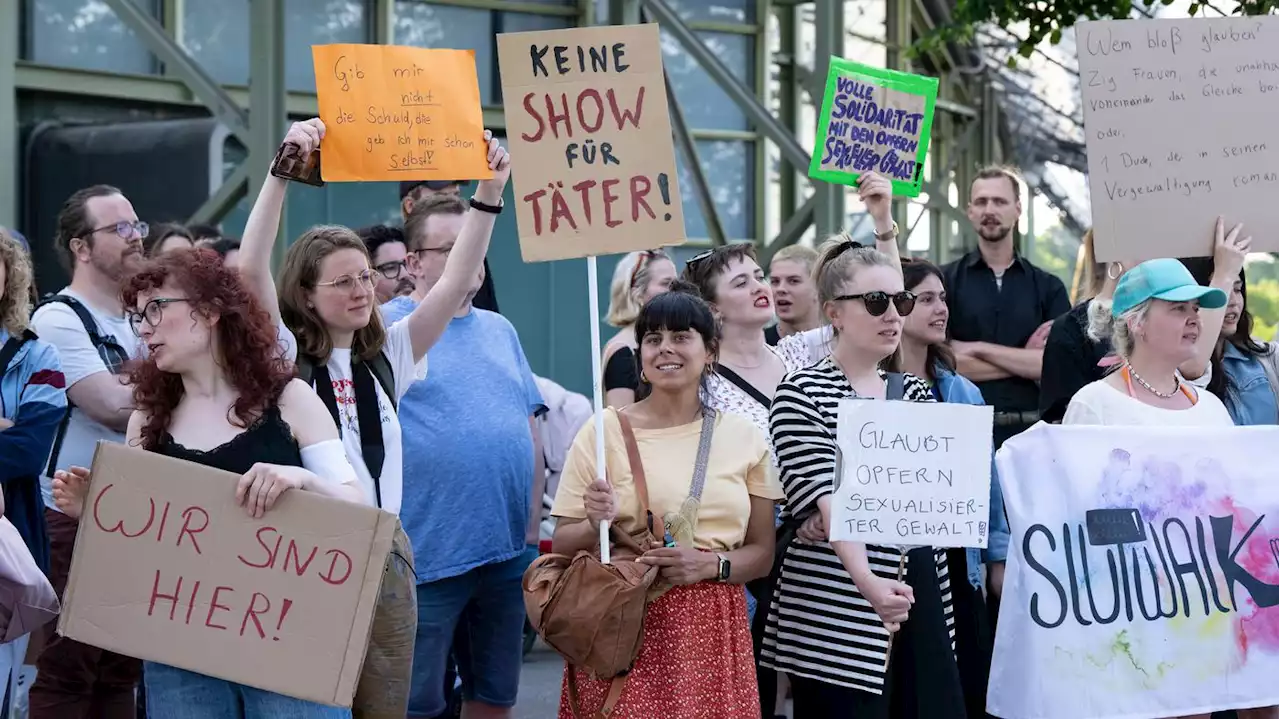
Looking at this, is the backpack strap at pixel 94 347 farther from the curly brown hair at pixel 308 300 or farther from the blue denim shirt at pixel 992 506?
the blue denim shirt at pixel 992 506

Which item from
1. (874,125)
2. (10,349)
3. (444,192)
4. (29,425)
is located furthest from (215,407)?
(874,125)

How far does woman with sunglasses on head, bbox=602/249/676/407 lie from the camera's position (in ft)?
20.0

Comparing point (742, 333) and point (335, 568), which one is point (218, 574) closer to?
point (335, 568)

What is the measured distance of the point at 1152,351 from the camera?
16.8 ft

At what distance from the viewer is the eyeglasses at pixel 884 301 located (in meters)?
4.88

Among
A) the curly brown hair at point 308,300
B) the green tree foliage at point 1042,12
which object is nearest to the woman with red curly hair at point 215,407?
the curly brown hair at point 308,300

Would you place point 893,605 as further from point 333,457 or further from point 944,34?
point 944,34

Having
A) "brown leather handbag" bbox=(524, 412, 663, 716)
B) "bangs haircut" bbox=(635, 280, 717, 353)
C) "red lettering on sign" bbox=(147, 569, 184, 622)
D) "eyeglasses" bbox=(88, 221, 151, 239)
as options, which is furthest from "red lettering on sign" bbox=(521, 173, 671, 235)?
"eyeglasses" bbox=(88, 221, 151, 239)

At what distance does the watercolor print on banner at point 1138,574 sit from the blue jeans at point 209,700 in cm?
216

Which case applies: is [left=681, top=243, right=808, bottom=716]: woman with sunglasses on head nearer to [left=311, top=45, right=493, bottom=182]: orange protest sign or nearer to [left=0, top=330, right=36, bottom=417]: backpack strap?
[left=311, top=45, right=493, bottom=182]: orange protest sign

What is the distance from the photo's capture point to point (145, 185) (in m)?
10.7

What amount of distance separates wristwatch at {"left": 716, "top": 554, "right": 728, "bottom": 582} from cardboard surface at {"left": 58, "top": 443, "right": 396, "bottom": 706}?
1148 mm

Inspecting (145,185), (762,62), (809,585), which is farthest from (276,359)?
(762,62)

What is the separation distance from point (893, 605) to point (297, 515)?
1.63 m
